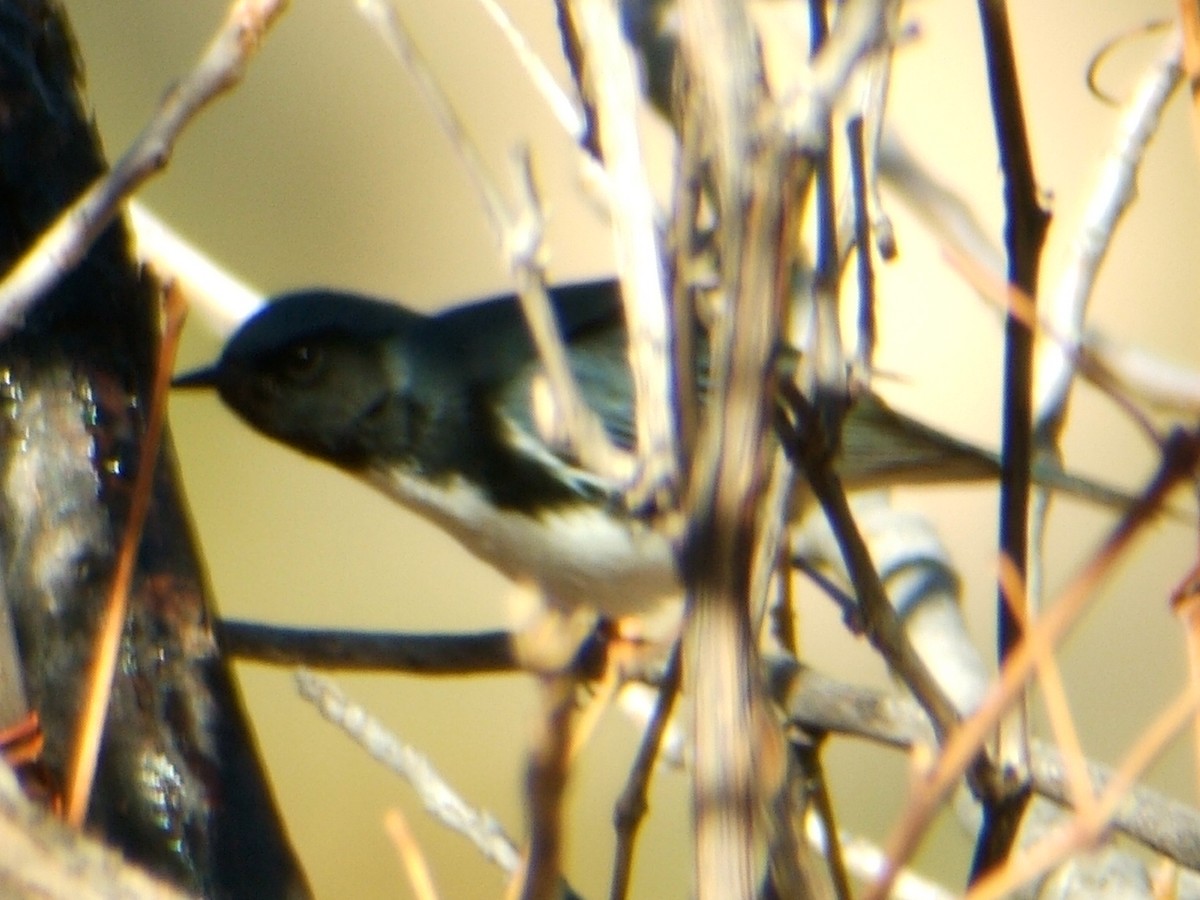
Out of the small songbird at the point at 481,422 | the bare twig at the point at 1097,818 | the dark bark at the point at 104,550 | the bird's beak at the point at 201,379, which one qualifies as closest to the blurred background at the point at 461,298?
the small songbird at the point at 481,422

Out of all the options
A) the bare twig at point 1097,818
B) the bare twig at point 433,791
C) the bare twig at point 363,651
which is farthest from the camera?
the bare twig at point 363,651

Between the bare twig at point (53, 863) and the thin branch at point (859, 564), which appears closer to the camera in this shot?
the bare twig at point (53, 863)

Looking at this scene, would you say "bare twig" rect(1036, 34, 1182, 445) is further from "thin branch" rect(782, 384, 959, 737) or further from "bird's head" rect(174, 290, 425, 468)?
"bird's head" rect(174, 290, 425, 468)

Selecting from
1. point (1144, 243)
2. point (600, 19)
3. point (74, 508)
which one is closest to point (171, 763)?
point (74, 508)

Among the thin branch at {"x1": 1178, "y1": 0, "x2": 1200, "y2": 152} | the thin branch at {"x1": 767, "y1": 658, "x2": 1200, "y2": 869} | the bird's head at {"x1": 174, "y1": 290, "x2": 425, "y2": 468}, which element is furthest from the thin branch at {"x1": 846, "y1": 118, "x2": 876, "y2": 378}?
the bird's head at {"x1": 174, "y1": 290, "x2": 425, "y2": 468}

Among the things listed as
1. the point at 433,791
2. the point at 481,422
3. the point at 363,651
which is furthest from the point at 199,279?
the point at 433,791

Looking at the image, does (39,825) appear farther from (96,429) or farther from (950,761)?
(96,429)

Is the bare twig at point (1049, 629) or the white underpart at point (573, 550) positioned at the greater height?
the bare twig at point (1049, 629)

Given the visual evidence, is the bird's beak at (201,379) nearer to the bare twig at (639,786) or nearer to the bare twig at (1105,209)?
the bare twig at (1105,209)
